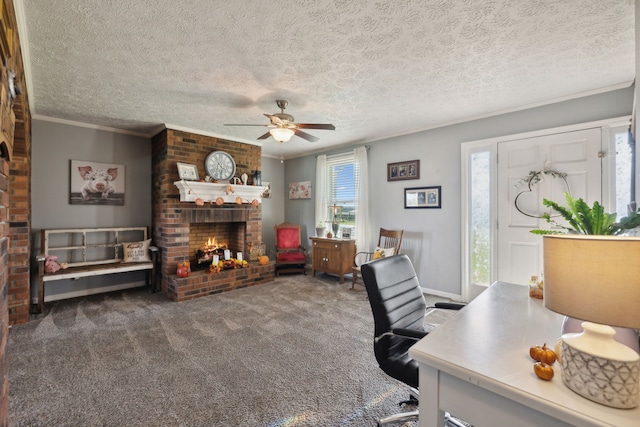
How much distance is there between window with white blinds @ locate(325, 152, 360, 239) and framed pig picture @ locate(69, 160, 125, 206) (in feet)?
11.3

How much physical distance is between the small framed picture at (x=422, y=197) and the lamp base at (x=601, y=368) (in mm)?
3328

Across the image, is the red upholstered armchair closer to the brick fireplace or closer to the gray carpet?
the brick fireplace

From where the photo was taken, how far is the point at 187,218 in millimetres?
4172

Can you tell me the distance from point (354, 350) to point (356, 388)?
520 mm

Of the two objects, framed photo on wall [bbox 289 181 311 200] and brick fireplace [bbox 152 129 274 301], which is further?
framed photo on wall [bbox 289 181 311 200]

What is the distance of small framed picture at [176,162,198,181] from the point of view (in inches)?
157

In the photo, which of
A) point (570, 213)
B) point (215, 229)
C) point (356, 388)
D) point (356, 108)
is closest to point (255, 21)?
point (356, 108)

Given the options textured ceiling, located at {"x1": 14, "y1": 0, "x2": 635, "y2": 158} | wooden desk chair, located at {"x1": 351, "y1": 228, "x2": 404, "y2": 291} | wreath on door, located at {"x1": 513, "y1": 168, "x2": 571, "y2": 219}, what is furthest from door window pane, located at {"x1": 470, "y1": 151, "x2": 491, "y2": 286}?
wooden desk chair, located at {"x1": 351, "y1": 228, "x2": 404, "y2": 291}

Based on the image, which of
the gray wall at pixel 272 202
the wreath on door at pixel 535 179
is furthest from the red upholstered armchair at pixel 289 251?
the wreath on door at pixel 535 179

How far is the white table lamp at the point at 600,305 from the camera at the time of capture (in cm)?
70

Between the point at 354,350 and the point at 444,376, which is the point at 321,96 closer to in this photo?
the point at 354,350

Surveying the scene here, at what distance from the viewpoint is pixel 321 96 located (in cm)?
297

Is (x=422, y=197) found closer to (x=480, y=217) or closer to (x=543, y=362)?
(x=480, y=217)

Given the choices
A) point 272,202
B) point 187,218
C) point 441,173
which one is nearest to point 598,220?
point 441,173
